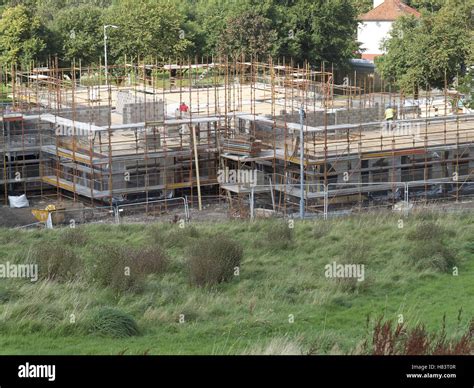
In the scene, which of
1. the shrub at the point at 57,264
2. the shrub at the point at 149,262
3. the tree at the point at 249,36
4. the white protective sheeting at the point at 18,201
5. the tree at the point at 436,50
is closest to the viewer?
the shrub at the point at 57,264

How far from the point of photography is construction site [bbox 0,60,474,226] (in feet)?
120

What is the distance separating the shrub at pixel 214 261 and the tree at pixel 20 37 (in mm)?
44652

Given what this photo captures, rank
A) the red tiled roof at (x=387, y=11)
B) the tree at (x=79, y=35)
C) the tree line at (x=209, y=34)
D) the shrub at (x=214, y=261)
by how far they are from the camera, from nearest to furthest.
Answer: the shrub at (x=214, y=261), the tree line at (x=209, y=34), the tree at (x=79, y=35), the red tiled roof at (x=387, y=11)

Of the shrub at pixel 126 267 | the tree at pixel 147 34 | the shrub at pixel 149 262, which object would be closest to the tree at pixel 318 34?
the tree at pixel 147 34

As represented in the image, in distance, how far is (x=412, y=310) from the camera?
16219 mm

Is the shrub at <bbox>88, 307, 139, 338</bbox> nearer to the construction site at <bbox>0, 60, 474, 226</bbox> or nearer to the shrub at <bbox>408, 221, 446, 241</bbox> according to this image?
the shrub at <bbox>408, 221, 446, 241</bbox>

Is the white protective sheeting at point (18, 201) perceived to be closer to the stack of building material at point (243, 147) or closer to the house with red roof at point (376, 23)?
the stack of building material at point (243, 147)

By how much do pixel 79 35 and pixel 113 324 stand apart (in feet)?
173

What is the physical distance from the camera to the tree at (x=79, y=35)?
64438mm

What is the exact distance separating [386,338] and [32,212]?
27278 millimetres

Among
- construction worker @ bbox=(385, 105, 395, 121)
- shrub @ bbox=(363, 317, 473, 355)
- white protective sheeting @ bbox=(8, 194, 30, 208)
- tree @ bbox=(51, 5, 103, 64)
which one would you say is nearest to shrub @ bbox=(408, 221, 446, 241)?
shrub @ bbox=(363, 317, 473, 355)

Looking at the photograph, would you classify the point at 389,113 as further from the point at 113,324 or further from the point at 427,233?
the point at 113,324

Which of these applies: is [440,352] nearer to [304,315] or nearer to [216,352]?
[216,352]

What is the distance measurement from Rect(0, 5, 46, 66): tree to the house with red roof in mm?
26555
